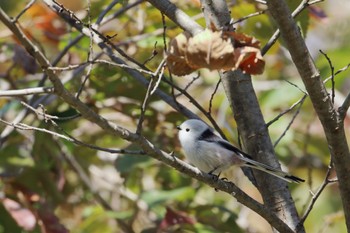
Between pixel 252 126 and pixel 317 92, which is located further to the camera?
pixel 252 126

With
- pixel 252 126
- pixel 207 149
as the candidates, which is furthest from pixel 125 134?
pixel 207 149

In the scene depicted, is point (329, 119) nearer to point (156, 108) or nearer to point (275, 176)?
point (275, 176)

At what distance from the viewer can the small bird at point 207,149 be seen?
122 inches

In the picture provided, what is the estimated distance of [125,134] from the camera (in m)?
1.99

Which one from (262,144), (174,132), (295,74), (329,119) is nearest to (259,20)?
(174,132)

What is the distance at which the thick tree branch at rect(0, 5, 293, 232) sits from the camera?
1.76 meters

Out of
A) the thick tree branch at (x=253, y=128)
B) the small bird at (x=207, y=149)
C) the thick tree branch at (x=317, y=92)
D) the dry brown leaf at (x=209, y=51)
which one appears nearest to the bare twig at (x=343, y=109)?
the thick tree branch at (x=317, y=92)

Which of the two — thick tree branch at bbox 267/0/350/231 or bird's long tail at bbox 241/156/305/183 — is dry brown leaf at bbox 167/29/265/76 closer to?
thick tree branch at bbox 267/0/350/231

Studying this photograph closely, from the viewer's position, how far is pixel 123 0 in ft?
9.55

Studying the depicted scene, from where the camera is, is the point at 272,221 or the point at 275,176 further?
the point at 275,176

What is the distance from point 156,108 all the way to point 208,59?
226 centimetres

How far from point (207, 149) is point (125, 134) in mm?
1225

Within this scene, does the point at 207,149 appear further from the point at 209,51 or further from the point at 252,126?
the point at 209,51

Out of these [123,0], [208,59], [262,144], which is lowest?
[208,59]
